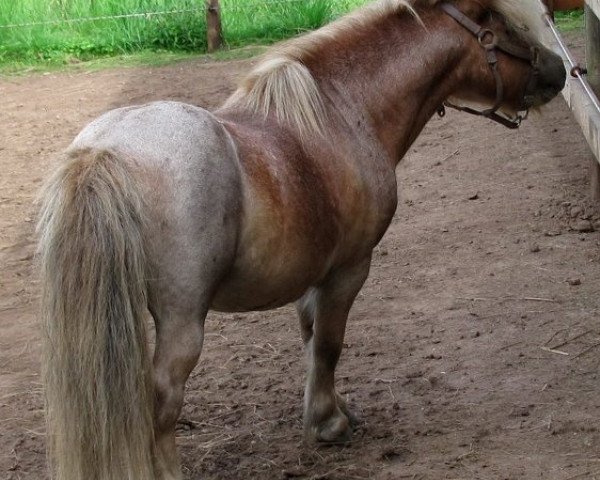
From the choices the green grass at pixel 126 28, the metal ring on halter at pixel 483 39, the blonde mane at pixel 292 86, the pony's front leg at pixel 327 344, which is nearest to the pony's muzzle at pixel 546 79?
the metal ring on halter at pixel 483 39

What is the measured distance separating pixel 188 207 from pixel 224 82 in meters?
5.73

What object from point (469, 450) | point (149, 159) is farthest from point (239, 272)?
point (469, 450)

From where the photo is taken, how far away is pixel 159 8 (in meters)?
9.84

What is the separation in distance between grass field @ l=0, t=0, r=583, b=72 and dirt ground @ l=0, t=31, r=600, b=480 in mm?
2765

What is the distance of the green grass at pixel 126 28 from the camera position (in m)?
9.62

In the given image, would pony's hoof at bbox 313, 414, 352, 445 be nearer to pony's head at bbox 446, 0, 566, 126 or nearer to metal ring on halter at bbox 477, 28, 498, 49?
pony's head at bbox 446, 0, 566, 126

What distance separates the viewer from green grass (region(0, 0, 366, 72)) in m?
9.62

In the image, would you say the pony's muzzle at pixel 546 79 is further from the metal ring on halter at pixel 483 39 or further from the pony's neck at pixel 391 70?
the pony's neck at pixel 391 70

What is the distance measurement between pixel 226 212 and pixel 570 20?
717 centimetres

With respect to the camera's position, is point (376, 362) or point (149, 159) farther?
point (376, 362)

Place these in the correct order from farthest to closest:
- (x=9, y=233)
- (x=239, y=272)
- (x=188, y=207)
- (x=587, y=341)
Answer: (x=9, y=233) → (x=587, y=341) → (x=239, y=272) → (x=188, y=207)

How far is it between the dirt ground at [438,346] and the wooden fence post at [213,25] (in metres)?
2.93

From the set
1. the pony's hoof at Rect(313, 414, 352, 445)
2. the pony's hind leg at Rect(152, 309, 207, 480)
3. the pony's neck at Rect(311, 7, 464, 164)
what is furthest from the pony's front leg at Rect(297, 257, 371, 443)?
the pony's hind leg at Rect(152, 309, 207, 480)

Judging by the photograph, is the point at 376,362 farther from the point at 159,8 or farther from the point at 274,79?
the point at 159,8
